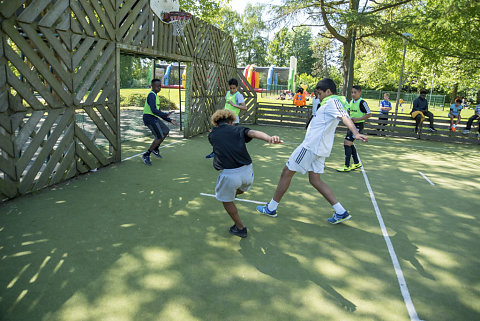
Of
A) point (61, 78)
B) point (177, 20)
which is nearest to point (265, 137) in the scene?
point (61, 78)

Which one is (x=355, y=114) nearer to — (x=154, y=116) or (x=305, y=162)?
(x=305, y=162)

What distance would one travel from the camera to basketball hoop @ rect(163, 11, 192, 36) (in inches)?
389

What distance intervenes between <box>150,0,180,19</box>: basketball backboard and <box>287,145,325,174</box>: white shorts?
21.0 feet

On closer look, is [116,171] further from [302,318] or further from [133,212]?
[302,318]

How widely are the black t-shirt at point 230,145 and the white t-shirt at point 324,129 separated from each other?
4.25 ft

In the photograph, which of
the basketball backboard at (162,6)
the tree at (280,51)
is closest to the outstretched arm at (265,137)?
the basketball backboard at (162,6)

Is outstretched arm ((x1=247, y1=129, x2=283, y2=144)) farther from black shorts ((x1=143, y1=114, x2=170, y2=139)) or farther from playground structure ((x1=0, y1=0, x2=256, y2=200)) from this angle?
black shorts ((x1=143, y1=114, x2=170, y2=139))

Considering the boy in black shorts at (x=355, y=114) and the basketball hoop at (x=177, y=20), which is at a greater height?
the basketball hoop at (x=177, y=20)

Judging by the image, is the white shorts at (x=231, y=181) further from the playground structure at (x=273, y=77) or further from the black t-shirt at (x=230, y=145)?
the playground structure at (x=273, y=77)

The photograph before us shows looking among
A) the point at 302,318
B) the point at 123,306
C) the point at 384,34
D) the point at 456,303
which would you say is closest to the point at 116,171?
the point at 123,306

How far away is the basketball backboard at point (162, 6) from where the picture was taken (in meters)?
8.91

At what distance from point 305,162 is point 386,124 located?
12007 millimetres

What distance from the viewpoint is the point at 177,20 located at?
33.2 feet

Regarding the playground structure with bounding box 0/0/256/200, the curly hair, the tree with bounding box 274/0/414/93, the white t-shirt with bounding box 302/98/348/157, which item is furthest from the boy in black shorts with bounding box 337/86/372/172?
the tree with bounding box 274/0/414/93
